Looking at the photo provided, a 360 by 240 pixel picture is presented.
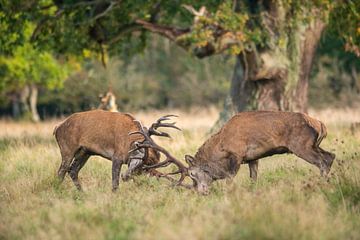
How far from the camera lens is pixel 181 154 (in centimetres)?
1554

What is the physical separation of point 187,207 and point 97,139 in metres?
3.11

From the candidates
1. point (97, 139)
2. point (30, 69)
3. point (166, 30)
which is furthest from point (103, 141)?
point (30, 69)

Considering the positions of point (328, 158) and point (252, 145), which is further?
point (252, 145)

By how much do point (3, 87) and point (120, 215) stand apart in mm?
28529

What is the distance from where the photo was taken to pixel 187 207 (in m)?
9.41

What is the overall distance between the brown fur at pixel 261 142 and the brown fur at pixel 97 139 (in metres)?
0.83

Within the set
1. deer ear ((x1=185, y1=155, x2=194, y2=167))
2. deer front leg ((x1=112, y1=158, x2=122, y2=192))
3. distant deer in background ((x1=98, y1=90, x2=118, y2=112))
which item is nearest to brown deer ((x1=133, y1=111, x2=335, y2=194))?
deer ear ((x1=185, y1=155, x2=194, y2=167))

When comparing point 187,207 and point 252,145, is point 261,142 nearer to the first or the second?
point 252,145

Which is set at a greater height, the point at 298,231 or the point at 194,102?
the point at 298,231

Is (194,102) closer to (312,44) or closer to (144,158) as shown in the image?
(312,44)

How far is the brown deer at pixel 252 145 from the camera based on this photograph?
37.1 ft

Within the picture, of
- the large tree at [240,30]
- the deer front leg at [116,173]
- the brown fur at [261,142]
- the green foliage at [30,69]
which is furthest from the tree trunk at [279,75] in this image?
the green foliage at [30,69]

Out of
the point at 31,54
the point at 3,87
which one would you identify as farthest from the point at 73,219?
the point at 3,87

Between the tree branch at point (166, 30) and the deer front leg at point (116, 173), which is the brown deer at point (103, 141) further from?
the tree branch at point (166, 30)
